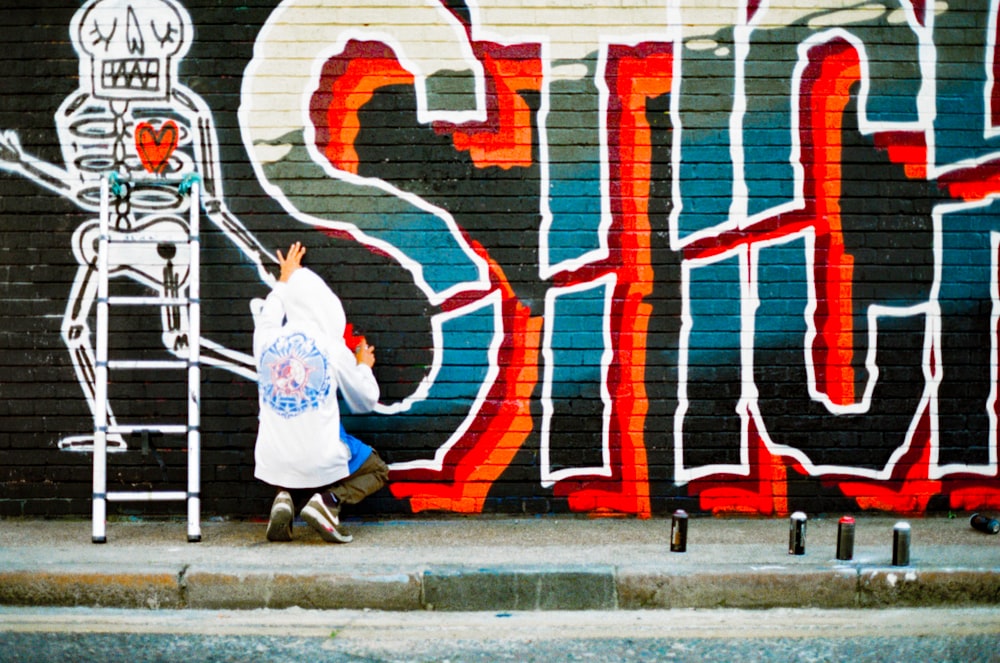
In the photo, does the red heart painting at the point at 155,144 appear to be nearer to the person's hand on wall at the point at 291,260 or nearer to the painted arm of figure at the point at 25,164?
the painted arm of figure at the point at 25,164

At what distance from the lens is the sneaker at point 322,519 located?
669cm

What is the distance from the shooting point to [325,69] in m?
7.58

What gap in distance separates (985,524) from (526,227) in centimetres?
356

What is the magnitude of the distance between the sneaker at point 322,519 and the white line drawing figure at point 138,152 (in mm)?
1271

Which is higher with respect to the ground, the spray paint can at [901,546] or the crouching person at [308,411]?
the crouching person at [308,411]

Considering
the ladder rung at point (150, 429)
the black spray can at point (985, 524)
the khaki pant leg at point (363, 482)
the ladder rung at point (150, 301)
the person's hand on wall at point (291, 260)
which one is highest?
the person's hand on wall at point (291, 260)

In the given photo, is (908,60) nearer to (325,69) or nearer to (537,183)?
(537,183)

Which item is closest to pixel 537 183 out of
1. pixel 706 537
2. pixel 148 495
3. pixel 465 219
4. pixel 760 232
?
pixel 465 219

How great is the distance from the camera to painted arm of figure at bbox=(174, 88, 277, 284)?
758cm

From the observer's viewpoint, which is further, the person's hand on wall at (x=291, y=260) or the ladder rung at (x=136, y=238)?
the person's hand on wall at (x=291, y=260)

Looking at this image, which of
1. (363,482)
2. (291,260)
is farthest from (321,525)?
(291,260)

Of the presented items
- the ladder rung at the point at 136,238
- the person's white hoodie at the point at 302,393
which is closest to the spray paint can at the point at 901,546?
the person's white hoodie at the point at 302,393

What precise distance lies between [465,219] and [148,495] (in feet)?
9.08

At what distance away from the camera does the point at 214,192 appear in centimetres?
758
